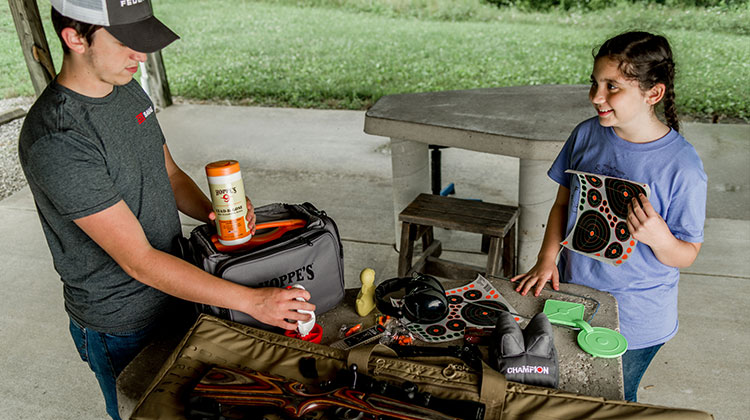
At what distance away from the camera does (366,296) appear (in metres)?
1.63

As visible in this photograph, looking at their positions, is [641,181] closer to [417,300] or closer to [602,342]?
[602,342]

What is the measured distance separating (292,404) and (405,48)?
29.8 ft

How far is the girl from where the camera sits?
156cm

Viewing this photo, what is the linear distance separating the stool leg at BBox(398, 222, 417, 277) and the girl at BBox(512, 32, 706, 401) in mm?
1348

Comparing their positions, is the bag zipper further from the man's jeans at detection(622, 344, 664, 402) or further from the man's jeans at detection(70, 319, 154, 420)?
the man's jeans at detection(622, 344, 664, 402)

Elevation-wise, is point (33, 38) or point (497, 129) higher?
point (33, 38)

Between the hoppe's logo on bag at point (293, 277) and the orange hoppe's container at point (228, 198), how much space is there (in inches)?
5.8

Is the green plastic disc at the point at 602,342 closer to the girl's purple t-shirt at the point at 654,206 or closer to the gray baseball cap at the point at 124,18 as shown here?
the girl's purple t-shirt at the point at 654,206

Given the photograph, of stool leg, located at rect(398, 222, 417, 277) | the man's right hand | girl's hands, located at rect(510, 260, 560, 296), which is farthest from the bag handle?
stool leg, located at rect(398, 222, 417, 277)

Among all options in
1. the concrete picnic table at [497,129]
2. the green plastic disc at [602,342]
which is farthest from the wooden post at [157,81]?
the green plastic disc at [602,342]

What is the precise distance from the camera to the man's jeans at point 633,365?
5.82 feet

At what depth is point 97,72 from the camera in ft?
4.55

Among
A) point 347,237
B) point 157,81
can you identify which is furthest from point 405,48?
point 347,237

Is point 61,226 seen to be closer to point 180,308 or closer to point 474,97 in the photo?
point 180,308
